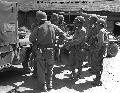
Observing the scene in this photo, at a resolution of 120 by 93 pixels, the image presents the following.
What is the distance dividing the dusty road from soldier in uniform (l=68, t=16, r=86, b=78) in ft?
1.70

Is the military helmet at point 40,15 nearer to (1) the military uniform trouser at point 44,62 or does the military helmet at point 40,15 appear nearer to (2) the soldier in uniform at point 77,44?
(1) the military uniform trouser at point 44,62

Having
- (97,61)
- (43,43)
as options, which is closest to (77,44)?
(97,61)

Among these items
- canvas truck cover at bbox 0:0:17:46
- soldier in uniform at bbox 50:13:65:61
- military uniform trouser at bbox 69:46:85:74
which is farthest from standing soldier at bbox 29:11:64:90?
military uniform trouser at bbox 69:46:85:74

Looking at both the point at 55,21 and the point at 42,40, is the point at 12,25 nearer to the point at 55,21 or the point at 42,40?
the point at 42,40

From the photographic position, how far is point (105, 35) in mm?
8758

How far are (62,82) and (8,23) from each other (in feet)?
8.96

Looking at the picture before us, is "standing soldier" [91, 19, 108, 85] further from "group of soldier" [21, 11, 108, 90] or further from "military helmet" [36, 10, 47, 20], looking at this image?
"military helmet" [36, 10, 47, 20]

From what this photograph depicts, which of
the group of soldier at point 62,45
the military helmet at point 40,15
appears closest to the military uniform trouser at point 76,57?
the group of soldier at point 62,45

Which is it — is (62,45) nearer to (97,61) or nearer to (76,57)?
(76,57)

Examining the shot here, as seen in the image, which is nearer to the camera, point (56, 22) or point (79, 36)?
point (79, 36)

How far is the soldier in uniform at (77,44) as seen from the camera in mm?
8859

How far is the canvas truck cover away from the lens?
8.45 m

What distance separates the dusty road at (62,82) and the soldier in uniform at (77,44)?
0.52 m

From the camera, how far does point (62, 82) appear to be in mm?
9242
